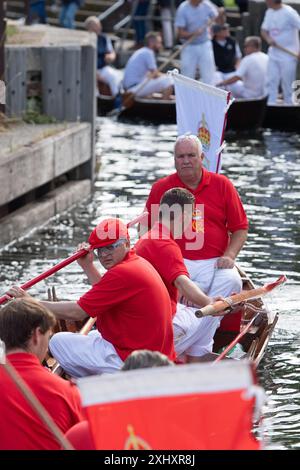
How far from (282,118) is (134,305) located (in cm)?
1400

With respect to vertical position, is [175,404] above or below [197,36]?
above

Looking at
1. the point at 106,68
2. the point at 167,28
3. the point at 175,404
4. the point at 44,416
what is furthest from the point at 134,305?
the point at 167,28

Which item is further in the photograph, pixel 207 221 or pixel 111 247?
pixel 207 221

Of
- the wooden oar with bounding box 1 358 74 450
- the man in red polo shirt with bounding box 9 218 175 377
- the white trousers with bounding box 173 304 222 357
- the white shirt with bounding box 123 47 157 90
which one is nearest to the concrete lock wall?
the white trousers with bounding box 173 304 222 357

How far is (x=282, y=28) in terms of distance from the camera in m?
21.8

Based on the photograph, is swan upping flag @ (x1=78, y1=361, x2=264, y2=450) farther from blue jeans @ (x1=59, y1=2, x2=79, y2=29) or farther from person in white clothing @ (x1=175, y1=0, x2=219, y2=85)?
blue jeans @ (x1=59, y1=2, x2=79, y2=29)

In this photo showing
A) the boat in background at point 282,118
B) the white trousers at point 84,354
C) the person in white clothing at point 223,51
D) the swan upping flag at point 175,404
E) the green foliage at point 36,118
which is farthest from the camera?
the person in white clothing at point 223,51

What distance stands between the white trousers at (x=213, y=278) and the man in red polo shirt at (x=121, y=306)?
1887 millimetres

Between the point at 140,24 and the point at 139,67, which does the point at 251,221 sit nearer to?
the point at 139,67

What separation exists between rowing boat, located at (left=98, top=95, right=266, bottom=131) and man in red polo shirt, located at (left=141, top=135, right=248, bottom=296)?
10.5 metres

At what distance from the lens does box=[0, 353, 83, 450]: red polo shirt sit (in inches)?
231

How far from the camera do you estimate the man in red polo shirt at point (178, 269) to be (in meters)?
8.37

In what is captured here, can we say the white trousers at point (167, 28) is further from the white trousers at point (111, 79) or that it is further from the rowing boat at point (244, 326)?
the rowing boat at point (244, 326)

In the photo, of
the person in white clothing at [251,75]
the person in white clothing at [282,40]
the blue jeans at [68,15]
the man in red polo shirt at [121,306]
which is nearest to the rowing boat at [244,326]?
the man in red polo shirt at [121,306]
